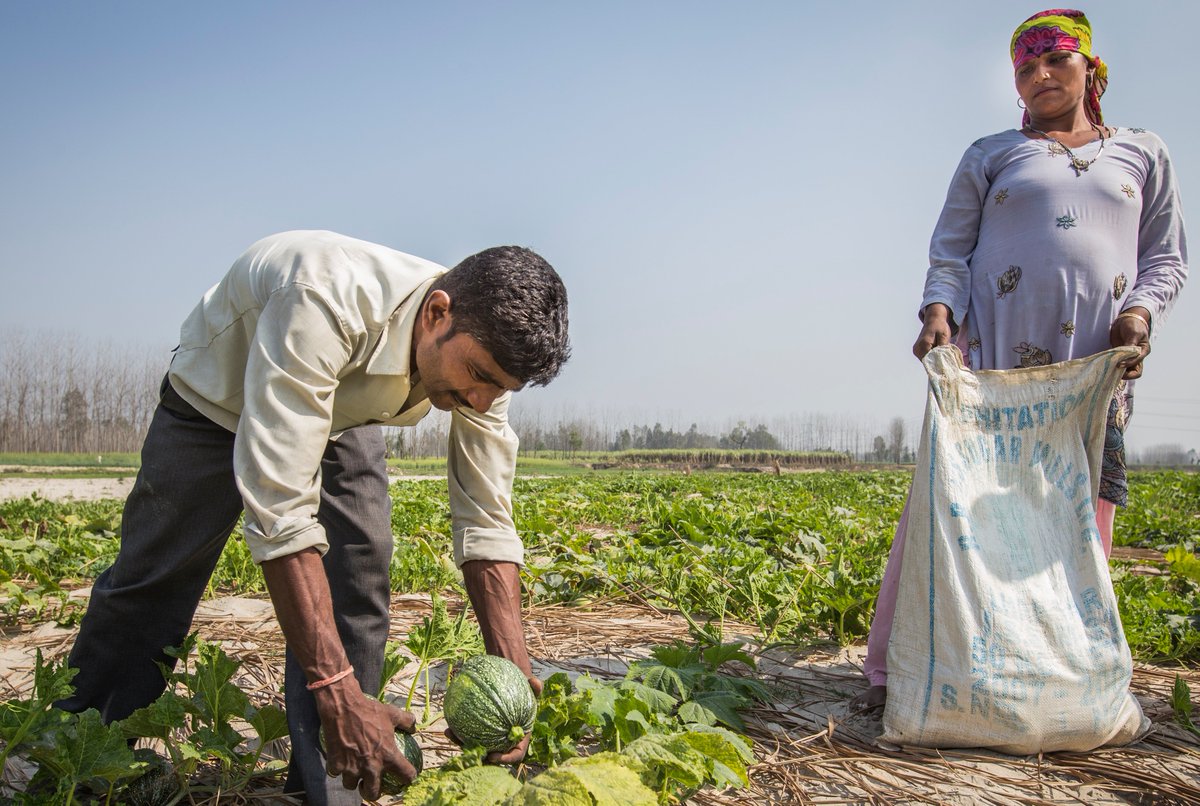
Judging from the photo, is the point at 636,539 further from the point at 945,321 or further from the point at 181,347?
the point at 181,347

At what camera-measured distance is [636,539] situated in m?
6.62

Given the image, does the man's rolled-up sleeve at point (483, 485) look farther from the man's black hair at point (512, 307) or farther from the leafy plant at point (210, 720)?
the leafy plant at point (210, 720)

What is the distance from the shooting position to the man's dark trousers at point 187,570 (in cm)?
221

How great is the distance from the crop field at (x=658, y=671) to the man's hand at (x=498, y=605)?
5.8 inches

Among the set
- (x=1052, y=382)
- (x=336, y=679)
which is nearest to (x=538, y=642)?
(x=336, y=679)

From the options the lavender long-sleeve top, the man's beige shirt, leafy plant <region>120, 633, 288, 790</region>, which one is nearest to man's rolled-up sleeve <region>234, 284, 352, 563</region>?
the man's beige shirt

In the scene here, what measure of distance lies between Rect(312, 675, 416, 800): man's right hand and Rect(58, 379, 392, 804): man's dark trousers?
0.34 meters

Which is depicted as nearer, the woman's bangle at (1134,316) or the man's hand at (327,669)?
the man's hand at (327,669)

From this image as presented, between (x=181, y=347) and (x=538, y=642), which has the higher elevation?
(x=181, y=347)

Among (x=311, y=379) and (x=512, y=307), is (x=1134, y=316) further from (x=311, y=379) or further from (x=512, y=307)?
(x=311, y=379)

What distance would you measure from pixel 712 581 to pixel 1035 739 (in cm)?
221

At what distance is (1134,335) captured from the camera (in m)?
2.65

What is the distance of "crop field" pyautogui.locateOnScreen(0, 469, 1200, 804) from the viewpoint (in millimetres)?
2141

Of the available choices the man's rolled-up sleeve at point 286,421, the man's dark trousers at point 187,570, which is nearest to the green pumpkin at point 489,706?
the man's dark trousers at point 187,570
